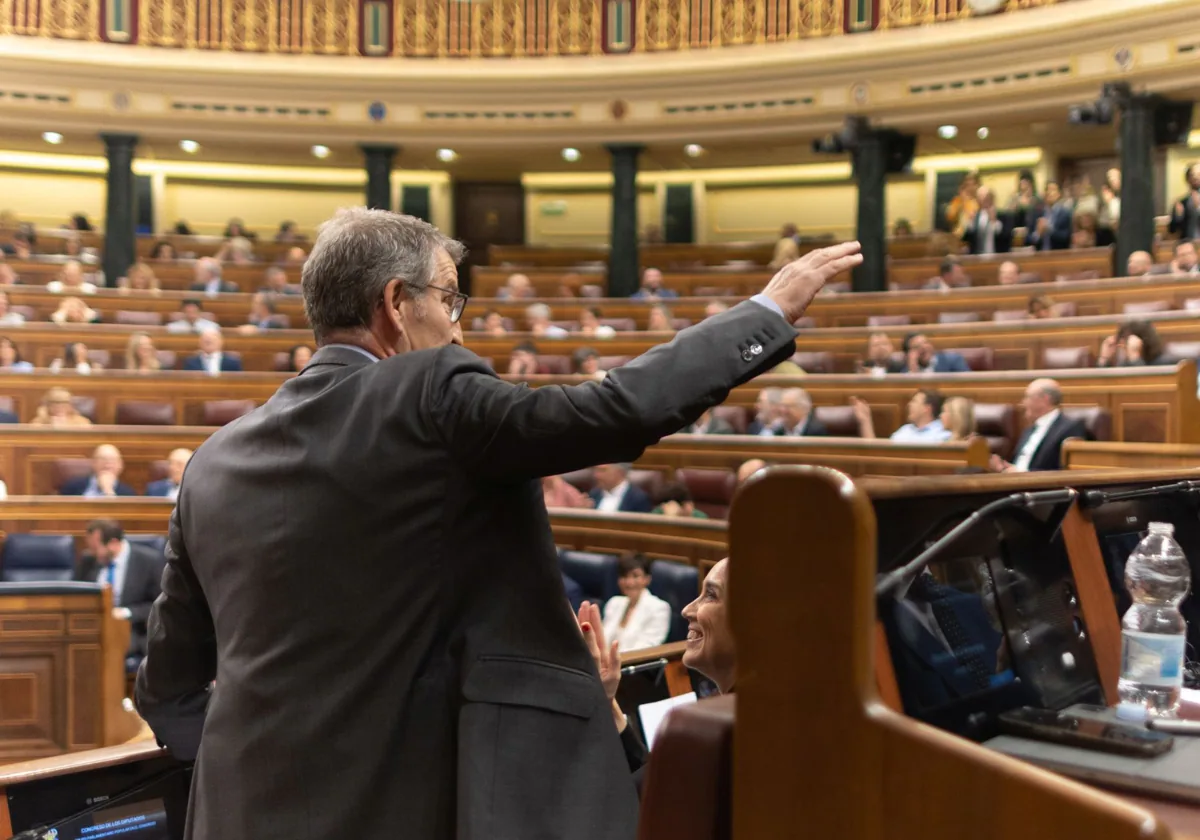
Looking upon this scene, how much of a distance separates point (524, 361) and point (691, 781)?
19.4 ft

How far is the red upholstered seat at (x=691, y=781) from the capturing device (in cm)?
70

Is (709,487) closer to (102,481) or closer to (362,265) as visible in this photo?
(102,481)

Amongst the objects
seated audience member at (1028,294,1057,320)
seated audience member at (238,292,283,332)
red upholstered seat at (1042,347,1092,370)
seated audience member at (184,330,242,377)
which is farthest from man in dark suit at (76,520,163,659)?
seated audience member at (1028,294,1057,320)

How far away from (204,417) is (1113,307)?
509 centimetres

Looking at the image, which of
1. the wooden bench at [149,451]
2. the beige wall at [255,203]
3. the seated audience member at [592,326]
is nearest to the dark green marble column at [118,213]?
the beige wall at [255,203]

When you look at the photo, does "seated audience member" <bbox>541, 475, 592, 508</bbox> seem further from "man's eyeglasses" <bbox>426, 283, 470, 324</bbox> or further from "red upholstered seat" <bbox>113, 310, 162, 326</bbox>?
"man's eyeglasses" <bbox>426, 283, 470, 324</bbox>

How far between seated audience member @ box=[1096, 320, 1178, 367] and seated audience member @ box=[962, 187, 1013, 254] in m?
3.50

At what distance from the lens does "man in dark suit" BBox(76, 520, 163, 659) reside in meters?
4.23

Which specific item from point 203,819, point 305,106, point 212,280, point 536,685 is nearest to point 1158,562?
point 536,685

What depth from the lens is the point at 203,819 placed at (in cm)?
103

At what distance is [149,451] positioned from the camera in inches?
222

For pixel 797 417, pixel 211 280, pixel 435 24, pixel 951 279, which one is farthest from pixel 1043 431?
pixel 435 24

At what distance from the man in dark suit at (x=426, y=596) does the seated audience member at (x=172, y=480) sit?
4.20m

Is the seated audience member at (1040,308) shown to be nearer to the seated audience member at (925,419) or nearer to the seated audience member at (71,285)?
the seated audience member at (925,419)
